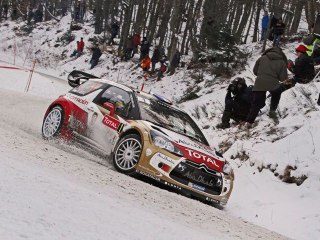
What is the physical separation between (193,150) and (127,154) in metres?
1.04

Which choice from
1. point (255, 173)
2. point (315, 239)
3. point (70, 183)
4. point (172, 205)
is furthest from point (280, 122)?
point (70, 183)

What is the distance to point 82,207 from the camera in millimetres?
4363

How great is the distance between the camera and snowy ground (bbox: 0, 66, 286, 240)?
12.3ft

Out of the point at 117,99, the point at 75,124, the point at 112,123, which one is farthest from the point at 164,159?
the point at 75,124

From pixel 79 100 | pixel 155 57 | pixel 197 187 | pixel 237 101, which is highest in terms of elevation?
pixel 155 57

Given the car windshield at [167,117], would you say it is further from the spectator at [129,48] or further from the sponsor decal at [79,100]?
the spectator at [129,48]

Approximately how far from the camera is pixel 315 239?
7.33m

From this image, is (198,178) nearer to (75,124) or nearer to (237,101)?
(75,124)

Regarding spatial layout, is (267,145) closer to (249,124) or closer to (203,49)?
(249,124)

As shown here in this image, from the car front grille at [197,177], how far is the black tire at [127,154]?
2.07 ft

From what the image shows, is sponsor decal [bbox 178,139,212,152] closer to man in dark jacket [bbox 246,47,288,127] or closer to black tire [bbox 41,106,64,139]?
black tire [bbox 41,106,64,139]

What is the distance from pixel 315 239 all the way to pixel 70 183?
3814 mm

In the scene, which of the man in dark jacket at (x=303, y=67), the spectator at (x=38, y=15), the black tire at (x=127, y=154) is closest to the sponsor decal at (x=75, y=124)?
the black tire at (x=127, y=154)

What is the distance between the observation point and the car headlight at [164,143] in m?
8.21
